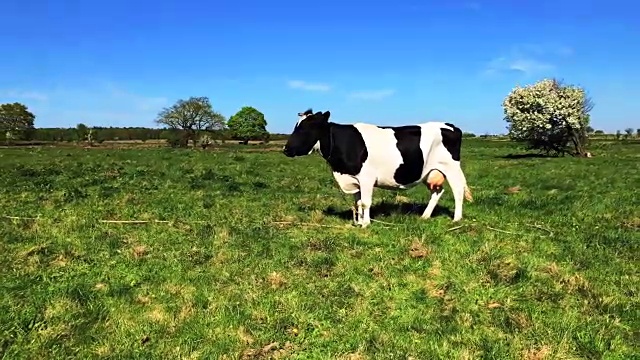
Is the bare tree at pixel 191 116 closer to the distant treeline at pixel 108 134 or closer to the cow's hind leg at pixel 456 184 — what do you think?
the distant treeline at pixel 108 134

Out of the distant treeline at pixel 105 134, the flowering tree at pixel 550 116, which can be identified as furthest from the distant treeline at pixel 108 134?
the flowering tree at pixel 550 116

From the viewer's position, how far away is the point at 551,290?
6785 mm

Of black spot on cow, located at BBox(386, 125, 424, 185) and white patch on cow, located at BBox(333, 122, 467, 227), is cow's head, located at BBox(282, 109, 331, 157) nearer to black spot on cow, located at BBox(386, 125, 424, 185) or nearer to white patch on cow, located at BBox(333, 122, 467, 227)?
white patch on cow, located at BBox(333, 122, 467, 227)

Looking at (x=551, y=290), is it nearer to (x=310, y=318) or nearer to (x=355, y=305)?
(x=355, y=305)

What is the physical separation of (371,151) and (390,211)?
2.39 metres

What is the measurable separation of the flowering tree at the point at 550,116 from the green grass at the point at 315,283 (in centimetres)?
3452

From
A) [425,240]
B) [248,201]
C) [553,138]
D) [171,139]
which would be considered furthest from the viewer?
[171,139]

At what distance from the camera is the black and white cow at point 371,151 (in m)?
10.8

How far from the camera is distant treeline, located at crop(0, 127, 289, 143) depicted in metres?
88.2

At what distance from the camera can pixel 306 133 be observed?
Answer: 35.4ft

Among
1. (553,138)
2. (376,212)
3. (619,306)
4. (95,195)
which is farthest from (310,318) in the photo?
(553,138)

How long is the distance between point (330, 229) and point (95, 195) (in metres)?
7.88

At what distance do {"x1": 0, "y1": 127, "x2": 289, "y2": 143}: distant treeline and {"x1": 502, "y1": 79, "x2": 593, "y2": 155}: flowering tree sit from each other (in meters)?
54.5

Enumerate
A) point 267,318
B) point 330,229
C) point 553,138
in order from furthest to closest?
point 553,138, point 330,229, point 267,318
